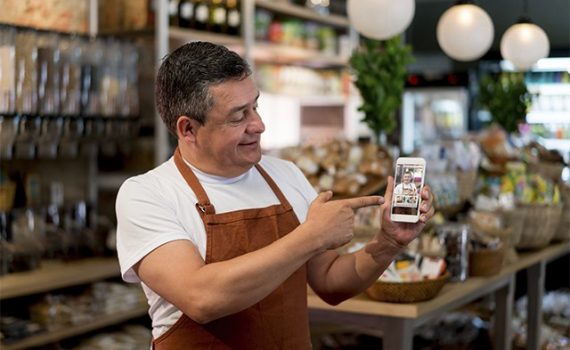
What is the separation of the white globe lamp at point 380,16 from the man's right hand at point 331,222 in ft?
6.37

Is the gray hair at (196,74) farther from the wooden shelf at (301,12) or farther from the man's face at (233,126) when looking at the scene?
the wooden shelf at (301,12)

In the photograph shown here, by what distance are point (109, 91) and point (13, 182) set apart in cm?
67

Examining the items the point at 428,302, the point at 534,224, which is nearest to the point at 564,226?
the point at 534,224

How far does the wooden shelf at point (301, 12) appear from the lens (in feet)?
19.2

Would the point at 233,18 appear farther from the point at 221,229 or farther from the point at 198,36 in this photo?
the point at 221,229

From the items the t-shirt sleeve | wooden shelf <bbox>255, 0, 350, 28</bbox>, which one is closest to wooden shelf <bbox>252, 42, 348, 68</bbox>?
wooden shelf <bbox>255, 0, 350, 28</bbox>

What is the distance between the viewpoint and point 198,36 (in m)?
4.91

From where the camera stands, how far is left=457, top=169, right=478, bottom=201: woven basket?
148 inches

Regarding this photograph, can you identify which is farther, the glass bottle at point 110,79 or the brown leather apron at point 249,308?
the glass bottle at point 110,79

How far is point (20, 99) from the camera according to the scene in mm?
3752

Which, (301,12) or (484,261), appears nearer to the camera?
(484,261)

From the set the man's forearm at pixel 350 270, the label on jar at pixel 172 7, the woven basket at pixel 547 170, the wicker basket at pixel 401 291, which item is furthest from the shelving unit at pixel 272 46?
the man's forearm at pixel 350 270

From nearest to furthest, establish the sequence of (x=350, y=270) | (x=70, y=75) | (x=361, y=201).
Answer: (x=361, y=201)
(x=350, y=270)
(x=70, y=75)

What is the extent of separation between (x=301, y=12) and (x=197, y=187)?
4647 millimetres
